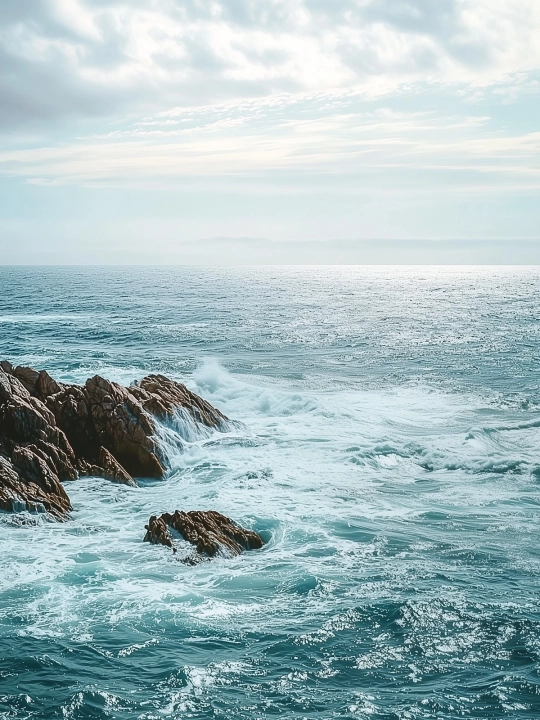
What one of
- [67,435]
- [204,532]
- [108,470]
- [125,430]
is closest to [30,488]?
[108,470]

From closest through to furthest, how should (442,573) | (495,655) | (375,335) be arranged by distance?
1. (495,655)
2. (442,573)
3. (375,335)

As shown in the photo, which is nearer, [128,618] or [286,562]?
[128,618]

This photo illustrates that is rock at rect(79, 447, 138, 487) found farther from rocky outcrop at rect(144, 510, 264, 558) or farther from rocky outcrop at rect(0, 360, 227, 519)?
rocky outcrop at rect(144, 510, 264, 558)

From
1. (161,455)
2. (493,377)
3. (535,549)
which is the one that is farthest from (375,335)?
(535,549)

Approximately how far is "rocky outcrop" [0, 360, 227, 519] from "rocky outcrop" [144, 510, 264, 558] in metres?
3.71

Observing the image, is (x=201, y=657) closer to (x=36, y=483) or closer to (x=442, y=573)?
(x=442, y=573)

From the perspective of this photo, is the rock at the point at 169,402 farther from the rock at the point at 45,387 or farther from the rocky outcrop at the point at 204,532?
the rocky outcrop at the point at 204,532

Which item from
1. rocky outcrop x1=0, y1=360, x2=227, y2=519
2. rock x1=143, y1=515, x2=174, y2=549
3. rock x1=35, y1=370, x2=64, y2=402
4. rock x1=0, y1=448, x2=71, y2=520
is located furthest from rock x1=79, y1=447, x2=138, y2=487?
rock x1=143, y1=515, x2=174, y2=549

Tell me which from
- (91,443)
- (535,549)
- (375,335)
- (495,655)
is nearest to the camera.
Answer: (495,655)

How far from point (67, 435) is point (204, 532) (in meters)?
10.2

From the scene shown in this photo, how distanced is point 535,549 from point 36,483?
1587 cm

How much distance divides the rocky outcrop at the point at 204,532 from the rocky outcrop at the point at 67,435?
12.2ft

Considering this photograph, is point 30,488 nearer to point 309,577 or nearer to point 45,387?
point 45,387

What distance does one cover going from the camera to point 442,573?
17609 mm
